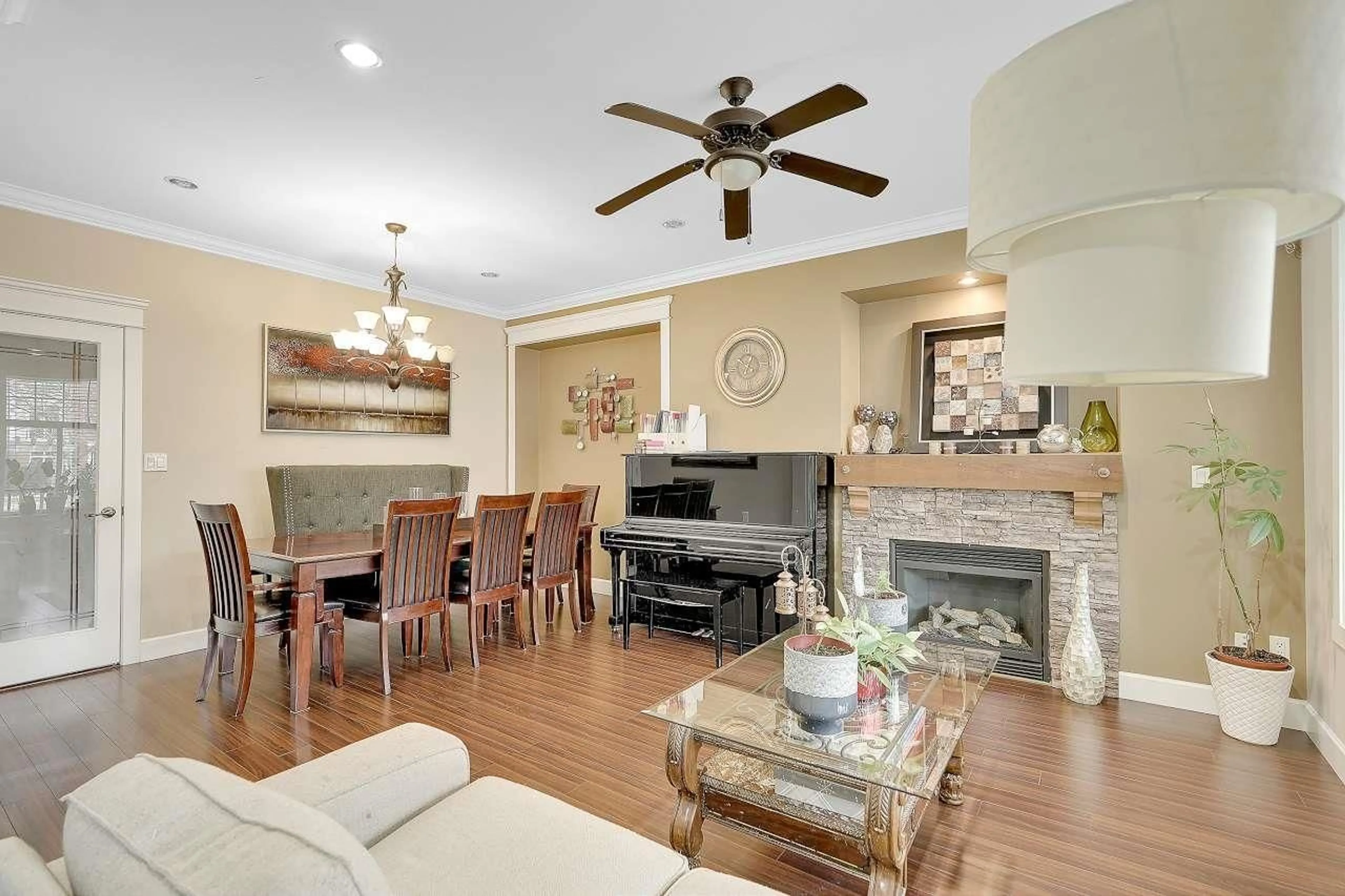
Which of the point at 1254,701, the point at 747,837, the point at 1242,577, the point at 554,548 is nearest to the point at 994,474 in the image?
the point at 1242,577

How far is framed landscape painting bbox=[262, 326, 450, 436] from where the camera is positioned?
4.71m

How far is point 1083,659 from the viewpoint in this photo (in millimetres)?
3320

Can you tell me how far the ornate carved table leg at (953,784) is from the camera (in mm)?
2338

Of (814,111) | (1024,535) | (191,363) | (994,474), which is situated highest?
(814,111)

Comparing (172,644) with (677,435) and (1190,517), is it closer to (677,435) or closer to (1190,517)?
(677,435)

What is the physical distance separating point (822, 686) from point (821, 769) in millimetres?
210

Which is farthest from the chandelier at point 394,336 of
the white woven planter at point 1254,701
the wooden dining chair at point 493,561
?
the white woven planter at point 1254,701

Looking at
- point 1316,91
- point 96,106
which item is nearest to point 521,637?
point 96,106

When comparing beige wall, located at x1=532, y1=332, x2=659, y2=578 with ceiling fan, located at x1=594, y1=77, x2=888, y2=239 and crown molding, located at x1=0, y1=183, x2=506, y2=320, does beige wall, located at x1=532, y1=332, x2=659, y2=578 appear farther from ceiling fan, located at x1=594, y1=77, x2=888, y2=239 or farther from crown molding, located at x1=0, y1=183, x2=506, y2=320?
ceiling fan, located at x1=594, y1=77, x2=888, y2=239

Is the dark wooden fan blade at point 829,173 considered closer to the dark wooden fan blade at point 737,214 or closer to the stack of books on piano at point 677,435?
the dark wooden fan blade at point 737,214

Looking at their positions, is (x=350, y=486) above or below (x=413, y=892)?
above

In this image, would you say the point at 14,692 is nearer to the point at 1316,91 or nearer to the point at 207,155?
the point at 207,155

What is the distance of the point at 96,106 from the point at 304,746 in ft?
9.19

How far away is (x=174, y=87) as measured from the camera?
8.55 feet
